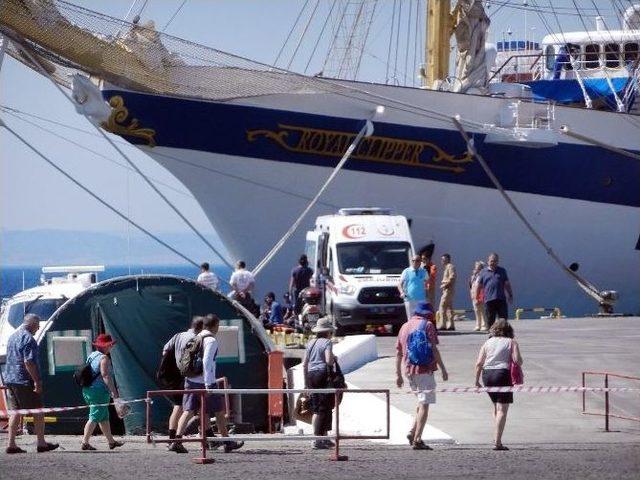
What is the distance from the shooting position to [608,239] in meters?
37.5

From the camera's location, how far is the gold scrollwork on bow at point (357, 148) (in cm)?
3494

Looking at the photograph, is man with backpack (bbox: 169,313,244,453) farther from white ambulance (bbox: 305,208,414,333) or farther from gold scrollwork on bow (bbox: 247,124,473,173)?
gold scrollwork on bow (bbox: 247,124,473,173)

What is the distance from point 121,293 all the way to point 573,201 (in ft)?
60.7

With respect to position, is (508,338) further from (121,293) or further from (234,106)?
(234,106)

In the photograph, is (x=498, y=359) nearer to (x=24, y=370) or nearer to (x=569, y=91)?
Result: (x=24, y=370)

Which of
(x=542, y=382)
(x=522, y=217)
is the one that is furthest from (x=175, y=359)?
(x=522, y=217)

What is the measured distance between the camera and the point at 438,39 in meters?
37.3

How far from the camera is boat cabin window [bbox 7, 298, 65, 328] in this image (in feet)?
75.7

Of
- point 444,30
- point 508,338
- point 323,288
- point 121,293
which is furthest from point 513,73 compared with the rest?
point 508,338

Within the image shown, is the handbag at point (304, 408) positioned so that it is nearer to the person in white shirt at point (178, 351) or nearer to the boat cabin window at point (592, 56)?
the person in white shirt at point (178, 351)

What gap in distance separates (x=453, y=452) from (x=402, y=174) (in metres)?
20.6

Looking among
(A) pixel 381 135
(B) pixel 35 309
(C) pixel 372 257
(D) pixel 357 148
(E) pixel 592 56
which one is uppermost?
(E) pixel 592 56

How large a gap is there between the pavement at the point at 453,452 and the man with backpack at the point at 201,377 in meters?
0.24

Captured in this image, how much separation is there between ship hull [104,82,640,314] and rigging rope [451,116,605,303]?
0.21 metres
